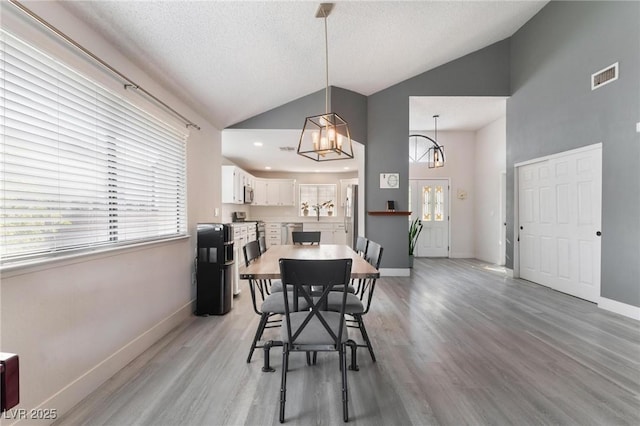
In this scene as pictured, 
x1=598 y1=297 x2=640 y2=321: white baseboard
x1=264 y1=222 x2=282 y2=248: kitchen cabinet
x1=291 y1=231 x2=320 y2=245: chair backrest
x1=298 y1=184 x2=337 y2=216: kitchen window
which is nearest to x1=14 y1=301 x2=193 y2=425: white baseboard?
x1=291 y1=231 x2=320 y2=245: chair backrest

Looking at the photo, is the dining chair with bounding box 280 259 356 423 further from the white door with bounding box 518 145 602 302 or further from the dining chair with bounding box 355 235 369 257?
the white door with bounding box 518 145 602 302

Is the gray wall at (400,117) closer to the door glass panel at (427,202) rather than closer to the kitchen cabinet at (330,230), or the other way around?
the door glass panel at (427,202)

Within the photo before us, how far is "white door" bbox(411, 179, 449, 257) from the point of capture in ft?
23.9

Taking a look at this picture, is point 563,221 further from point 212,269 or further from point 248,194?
point 248,194

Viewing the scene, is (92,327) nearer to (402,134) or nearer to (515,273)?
(402,134)

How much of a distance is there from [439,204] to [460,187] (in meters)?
0.65

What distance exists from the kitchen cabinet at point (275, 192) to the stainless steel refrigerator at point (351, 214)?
1.67m

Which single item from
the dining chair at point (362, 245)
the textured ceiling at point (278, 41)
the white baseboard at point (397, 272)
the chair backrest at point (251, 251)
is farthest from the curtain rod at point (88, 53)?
the white baseboard at point (397, 272)

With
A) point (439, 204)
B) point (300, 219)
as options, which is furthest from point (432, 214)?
point (300, 219)

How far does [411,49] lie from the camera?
4.09 metres

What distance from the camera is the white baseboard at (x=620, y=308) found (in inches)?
123

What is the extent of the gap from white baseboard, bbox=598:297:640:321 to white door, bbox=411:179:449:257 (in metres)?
3.78

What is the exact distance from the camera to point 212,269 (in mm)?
3330

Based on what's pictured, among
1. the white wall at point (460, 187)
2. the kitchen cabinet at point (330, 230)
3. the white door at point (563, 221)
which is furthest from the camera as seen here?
the kitchen cabinet at point (330, 230)
